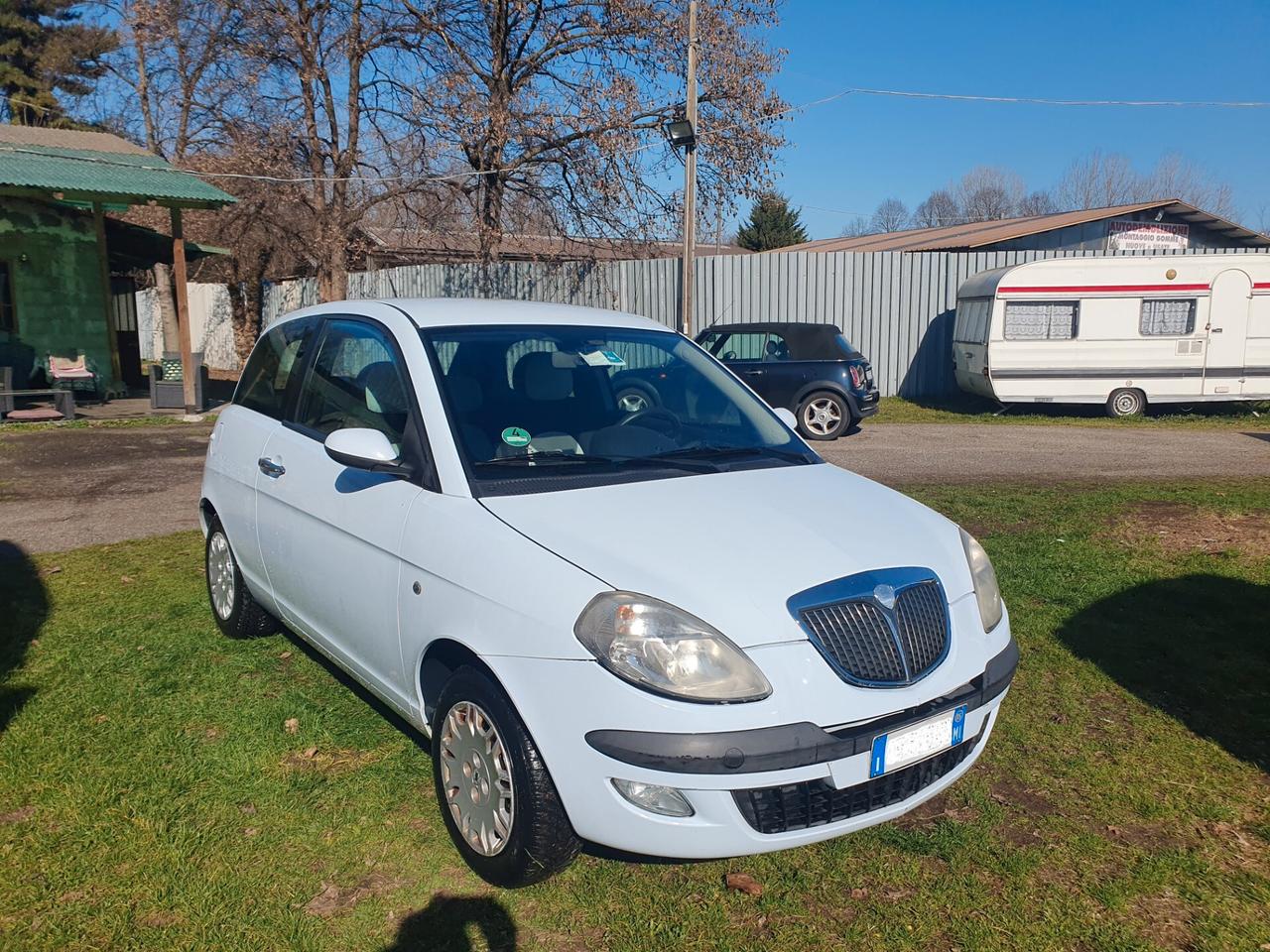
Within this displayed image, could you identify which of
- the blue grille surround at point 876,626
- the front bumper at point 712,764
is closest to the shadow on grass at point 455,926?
the front bumper at point 712,764

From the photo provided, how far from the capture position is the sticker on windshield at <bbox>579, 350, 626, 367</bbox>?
4.09 m

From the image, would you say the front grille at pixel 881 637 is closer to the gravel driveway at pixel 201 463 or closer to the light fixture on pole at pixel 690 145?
the gravel driveway at pixel 201 463

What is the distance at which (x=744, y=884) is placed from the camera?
120 inches

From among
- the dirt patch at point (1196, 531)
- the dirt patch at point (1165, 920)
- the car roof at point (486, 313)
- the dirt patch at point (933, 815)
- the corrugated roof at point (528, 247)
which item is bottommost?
the dirt patch at point (1165, 920)

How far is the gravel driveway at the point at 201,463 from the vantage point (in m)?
8.22

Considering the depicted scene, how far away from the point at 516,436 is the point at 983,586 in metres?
1.75

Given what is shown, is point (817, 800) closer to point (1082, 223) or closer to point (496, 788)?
point (496, 788)

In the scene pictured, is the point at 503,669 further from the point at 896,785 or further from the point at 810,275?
the point at 810,275

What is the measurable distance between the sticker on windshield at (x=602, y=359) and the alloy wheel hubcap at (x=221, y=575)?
232cm

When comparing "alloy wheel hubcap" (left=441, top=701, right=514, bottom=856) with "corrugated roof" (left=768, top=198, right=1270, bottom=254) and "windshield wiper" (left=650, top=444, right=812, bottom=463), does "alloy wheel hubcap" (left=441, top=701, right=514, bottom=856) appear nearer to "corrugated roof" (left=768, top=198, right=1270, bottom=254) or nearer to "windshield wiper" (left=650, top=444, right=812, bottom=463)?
"windshield wiper" (left=650, top=444, right=812, bottom=463)

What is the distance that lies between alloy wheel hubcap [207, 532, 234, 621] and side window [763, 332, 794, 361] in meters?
9.86

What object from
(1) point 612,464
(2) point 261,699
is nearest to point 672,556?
(1) point 612,464

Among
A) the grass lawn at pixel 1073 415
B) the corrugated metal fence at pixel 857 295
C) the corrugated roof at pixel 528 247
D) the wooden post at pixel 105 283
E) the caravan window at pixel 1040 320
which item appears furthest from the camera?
the corrugated roof at pixel 528 247

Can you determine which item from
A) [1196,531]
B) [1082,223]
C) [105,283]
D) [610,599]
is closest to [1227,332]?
[1082,223]
